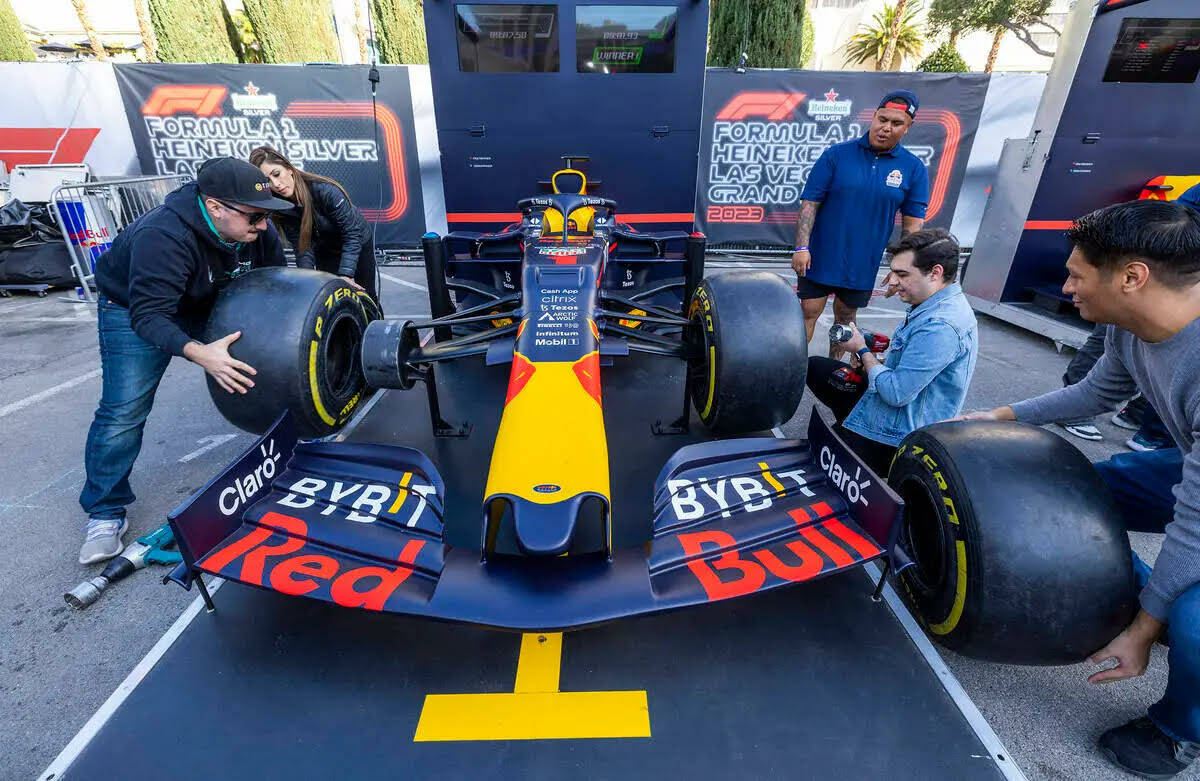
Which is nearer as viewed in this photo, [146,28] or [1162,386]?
[1162,386]

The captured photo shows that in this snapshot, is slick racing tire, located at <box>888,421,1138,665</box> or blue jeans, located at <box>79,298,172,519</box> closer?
slick racing tire, located at <box>888,421,1138,665</box>

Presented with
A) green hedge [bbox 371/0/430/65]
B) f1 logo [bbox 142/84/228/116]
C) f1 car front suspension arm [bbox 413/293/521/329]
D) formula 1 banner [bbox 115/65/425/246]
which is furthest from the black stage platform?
green hedge [bbox 371/0/430/65]

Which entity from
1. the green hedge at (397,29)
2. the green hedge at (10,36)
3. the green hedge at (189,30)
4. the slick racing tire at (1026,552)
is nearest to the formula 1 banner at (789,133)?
the slick racing tire at (1026,552)

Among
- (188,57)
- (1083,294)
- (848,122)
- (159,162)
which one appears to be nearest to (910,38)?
(848,122)

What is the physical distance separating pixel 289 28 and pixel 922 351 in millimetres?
20073

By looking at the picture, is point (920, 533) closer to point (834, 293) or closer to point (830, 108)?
point (834, 293)

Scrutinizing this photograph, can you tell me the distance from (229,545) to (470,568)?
72 centimetres

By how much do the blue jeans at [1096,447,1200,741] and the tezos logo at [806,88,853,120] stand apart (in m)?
7.09

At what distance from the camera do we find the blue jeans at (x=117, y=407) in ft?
7.66

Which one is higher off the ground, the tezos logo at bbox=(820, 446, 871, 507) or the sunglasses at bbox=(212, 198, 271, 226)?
the sunglasses at bbox=(212, 198, 271, 226)

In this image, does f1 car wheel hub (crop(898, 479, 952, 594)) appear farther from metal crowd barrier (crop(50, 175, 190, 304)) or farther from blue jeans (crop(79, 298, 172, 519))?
metal crowd barrier (crop(50, 175, 190, 304))

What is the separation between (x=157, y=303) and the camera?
7.01 ft

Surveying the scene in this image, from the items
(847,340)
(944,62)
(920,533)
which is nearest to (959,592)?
(920,533)

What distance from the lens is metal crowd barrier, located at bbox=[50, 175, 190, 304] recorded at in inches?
241
